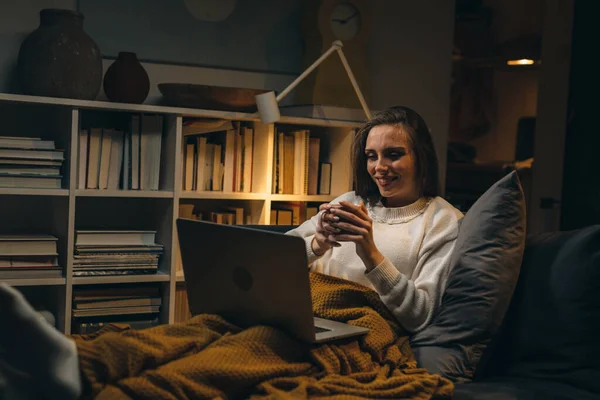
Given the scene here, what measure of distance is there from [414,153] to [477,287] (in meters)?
0.52

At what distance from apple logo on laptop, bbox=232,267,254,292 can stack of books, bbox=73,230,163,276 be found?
54.7 inches

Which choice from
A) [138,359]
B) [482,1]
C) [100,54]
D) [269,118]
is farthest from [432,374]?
[482,1]

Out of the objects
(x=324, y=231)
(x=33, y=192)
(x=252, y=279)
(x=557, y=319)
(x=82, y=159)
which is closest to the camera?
(x=252, y=279)

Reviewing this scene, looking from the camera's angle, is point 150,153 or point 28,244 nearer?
point 28,244

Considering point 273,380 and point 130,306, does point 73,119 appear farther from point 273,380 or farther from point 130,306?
Result: point 273,380

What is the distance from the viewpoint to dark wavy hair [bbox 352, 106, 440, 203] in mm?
2322

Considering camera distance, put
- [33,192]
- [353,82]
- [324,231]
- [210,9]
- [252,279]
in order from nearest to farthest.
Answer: [252,279] < [324,231] < [33,192] < [353,82] < [210,9]

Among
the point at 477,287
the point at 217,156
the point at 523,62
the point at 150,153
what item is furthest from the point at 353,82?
the point at 523,62

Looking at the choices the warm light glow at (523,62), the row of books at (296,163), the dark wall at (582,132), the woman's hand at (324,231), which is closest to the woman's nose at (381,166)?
the woman's hand at (324,231)

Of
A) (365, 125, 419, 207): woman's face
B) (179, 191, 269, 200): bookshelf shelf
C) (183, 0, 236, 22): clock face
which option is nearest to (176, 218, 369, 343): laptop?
(365, 125, 419, 207): woman's face

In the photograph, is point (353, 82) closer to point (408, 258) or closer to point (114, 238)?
point (114, 238)

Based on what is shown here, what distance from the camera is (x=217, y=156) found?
3287mm

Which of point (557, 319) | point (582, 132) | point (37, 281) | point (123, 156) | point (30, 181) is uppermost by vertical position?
point (582, 132)

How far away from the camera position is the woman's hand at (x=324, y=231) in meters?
2.04
